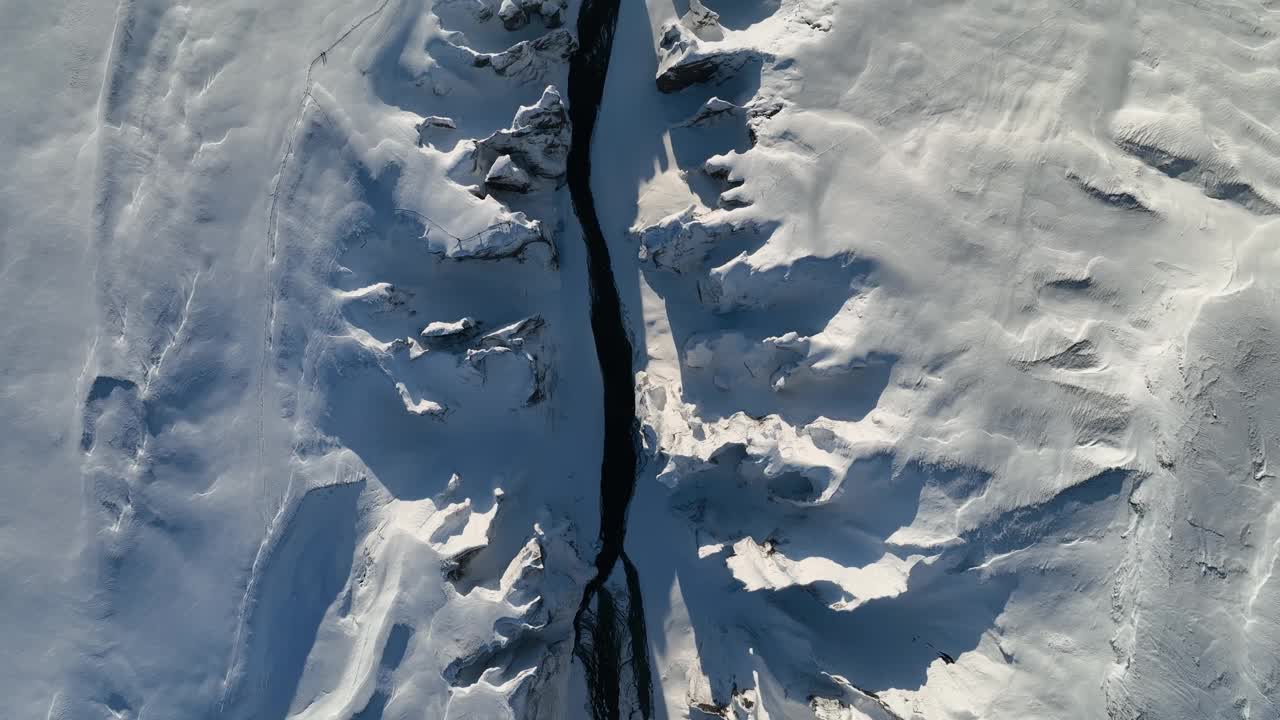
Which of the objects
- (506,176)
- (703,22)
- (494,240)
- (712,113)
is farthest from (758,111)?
(494,240)

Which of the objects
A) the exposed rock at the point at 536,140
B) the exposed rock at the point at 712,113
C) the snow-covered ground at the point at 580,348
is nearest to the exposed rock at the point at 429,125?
the snow-covered ground at the point at 580,348

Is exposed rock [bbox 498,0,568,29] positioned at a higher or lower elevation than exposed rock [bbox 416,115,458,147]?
higher

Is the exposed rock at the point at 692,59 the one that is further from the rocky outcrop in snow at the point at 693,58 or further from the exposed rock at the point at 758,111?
the exposed rock at the point at 758,111

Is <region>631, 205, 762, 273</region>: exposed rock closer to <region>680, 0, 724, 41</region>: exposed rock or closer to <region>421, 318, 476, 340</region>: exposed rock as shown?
<region>680, 0, 724, 41</region>: exposed rock

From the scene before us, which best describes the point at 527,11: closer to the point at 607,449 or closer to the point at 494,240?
the point at 494,240

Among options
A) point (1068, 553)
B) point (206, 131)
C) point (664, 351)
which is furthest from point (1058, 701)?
point (206, 131)

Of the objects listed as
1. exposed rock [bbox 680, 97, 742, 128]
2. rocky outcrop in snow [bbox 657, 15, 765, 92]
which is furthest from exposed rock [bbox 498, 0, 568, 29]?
exposed rock [bbox 680, 97, 742, 128]
